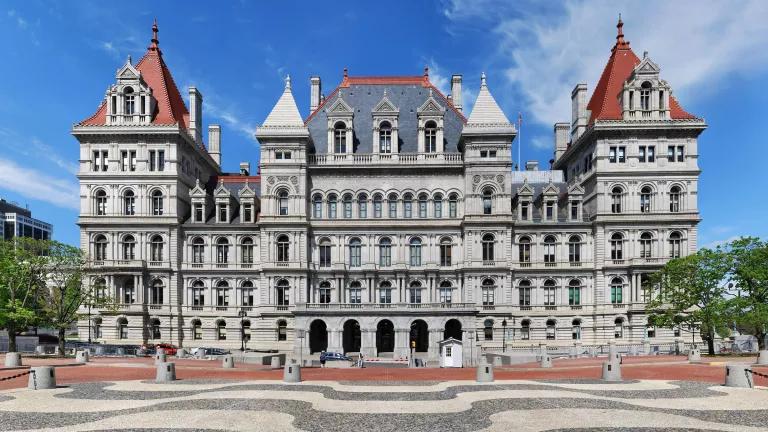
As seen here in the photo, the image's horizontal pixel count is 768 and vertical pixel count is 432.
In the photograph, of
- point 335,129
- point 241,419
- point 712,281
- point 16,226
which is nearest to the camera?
point 241,419

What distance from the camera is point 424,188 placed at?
6488 centimetres

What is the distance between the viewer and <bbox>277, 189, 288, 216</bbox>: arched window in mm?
64062

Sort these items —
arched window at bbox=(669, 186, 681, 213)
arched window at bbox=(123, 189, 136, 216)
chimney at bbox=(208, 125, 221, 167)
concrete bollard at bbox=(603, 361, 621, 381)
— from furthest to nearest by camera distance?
chimney at bbox=(208, 125, 221, 167) < arched window at bbox=(123, 189, 136, 216) < arched window at bbox=(669, 186, 681, 213) < concrete bollard at bbox=(603, 361, 621, 381)

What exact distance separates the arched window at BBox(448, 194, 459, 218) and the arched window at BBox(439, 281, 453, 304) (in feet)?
24.7

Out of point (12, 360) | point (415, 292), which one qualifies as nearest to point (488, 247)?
point (415, 292)

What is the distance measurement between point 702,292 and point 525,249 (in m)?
18.3

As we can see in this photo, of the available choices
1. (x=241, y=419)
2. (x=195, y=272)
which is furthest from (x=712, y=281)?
(x=195, y=272)

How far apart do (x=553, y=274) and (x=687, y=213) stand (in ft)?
50.1

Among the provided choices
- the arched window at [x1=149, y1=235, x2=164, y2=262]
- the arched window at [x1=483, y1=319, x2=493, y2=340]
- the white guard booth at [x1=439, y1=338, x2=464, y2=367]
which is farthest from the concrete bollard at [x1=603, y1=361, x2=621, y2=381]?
the arched window at [x1=149, y1=235, x2=164, y2=262]

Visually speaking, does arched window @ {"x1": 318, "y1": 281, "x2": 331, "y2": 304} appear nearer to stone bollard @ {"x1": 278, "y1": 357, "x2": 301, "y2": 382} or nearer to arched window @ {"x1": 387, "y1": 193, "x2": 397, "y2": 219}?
arched window @ {"x1": 387, "y1": 193, "x2": 397, "y2": 219}

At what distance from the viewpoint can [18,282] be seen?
178 ft

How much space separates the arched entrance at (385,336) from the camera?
63.6 metres

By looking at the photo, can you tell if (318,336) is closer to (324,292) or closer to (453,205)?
(324,292)

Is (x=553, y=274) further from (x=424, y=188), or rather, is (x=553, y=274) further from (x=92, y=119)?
(x=92, y=119)
